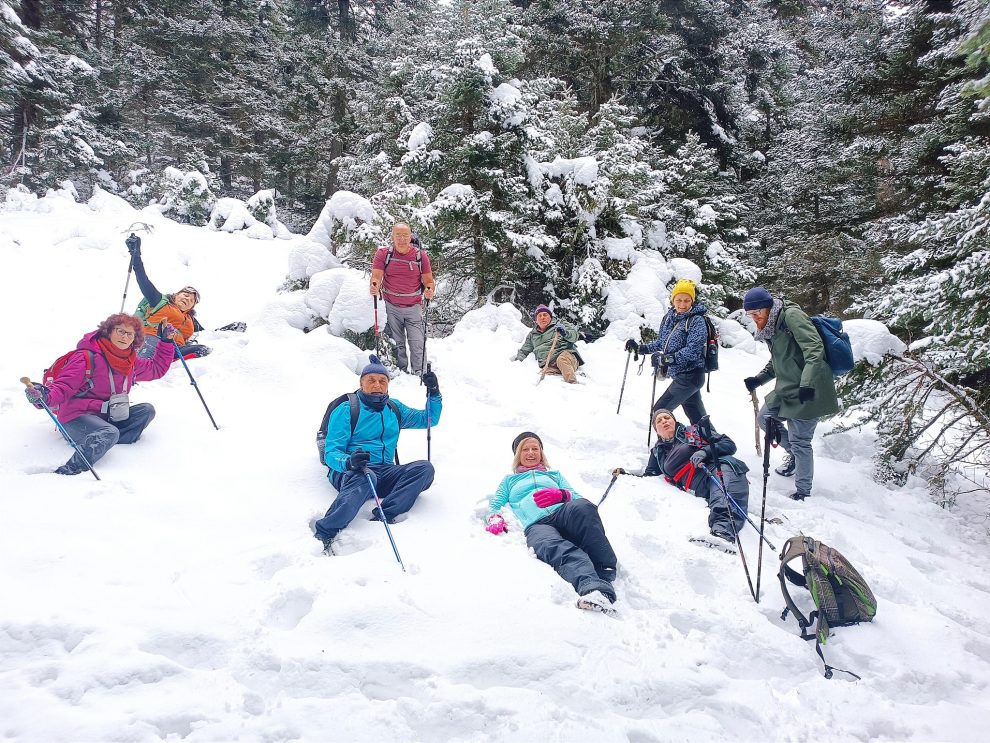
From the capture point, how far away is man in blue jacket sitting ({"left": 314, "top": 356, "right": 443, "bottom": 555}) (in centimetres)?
414

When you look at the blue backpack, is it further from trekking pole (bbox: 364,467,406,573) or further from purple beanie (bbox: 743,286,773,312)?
trekking pole (bbox: 364,467,406,573)

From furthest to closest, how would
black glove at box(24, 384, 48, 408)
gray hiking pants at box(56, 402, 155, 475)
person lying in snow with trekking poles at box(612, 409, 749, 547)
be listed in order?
person lying in snow with trekking poles at box(612, 409, 749, 547) → black glove at box(24, 384, 48, 408) → gray hiking pants at box(56, 402, 155, 475)

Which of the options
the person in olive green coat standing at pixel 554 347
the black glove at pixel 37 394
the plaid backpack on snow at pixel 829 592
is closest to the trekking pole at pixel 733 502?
the plaid backpack on snow at pixel 829 592

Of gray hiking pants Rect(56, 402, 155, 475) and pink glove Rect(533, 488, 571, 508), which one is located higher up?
pink glove Rect(533, 488, 571, 508)

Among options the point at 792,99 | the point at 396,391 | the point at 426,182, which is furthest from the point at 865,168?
the point at 396,391

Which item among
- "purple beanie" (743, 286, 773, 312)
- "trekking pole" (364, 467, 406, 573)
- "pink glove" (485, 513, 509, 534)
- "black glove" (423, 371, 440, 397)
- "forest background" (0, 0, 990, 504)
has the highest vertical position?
"forest background" (0, 0, 990, 504)

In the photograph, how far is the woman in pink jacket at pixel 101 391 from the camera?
442 centimetres

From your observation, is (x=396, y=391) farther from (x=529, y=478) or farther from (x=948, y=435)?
(x=948, y=435)

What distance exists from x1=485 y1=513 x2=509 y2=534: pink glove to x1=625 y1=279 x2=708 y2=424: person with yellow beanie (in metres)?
2.53

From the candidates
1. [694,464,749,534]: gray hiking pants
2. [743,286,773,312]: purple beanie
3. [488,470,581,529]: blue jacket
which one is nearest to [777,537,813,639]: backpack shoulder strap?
[694,464,749,534]: gray hiking pants

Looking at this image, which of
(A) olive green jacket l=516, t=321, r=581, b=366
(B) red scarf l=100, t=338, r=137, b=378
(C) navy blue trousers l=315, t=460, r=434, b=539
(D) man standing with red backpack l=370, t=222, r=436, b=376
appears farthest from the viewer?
(A) olive green jacket l=516, t=321, r=581, b=366

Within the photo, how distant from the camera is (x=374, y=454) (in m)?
4.59

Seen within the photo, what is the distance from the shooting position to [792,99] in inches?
774

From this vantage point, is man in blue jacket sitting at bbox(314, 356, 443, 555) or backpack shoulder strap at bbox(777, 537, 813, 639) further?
man in blue jacket sitting at bbox(314, 356, 443, 555)
